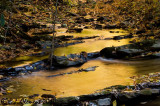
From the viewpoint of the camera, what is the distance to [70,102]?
514cm

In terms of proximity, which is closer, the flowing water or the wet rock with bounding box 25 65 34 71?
the flowing water

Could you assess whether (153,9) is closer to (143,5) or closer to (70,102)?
(143,5)

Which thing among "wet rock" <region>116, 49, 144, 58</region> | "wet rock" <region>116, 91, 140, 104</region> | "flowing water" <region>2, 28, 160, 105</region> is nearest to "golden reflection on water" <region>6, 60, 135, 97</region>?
"flowing water" <region>2, 28, 160, 105</region>

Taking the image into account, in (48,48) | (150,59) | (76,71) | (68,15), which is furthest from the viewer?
(68,15)

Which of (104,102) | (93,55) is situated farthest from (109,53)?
(104,102)

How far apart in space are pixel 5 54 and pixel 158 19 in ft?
52.6

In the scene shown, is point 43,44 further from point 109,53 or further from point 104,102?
point 104,102

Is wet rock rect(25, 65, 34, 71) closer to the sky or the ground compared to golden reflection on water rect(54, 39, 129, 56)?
closer to the ground

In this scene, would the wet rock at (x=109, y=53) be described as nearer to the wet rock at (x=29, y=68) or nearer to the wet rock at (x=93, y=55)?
the wet rock at (x=93, y=55)

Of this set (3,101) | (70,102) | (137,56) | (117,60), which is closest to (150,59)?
(137,56)

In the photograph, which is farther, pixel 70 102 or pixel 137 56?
pixel 137 56

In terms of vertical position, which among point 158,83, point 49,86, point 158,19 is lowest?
point 49,86

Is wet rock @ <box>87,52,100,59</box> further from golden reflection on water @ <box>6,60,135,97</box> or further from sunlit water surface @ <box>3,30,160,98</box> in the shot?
golden reflection on water @ <box>6,60,135,97</box>

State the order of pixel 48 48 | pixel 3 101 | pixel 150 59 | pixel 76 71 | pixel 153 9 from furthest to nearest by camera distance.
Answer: pixel 153 9 → pixel 48 48 → pixel 150 59 → pixel 76 71 → pixel 3 101
